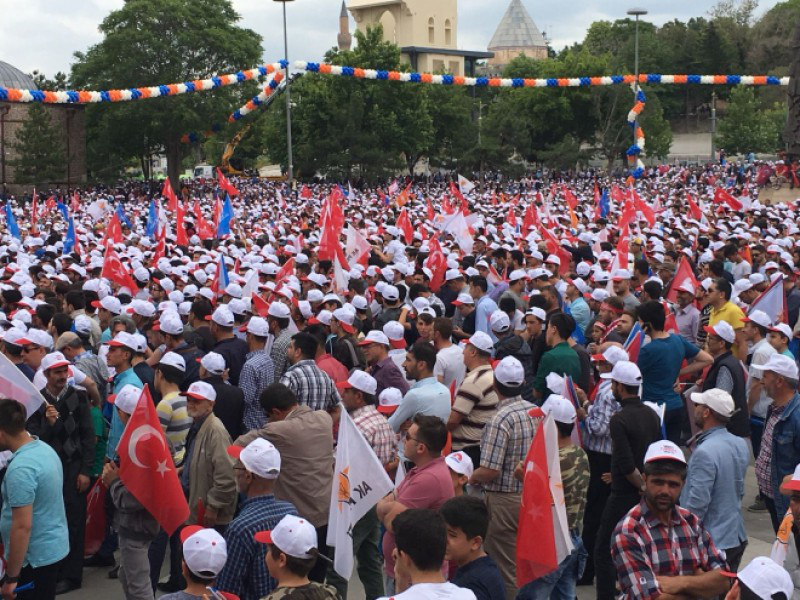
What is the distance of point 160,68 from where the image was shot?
57406 mm

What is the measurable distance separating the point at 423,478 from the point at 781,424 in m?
2.46

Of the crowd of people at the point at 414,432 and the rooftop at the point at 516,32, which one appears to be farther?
the rooftop at the point at 516,32

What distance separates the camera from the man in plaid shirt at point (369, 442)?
6.59m

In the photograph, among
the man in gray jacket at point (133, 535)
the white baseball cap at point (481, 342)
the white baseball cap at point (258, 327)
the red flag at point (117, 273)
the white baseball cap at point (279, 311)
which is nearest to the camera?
the man in gray jacket at point (133, 535)

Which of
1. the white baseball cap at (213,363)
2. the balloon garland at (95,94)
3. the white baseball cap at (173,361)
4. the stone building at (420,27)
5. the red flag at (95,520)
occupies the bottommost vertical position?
the red flag at (95,520)

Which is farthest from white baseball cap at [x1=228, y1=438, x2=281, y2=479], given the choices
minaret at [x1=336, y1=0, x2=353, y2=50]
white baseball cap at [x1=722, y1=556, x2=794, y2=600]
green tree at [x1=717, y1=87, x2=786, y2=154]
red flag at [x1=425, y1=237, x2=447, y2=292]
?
minaret at [x1=336, y1=0, x2=353, y2=50]

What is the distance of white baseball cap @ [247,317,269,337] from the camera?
830 centimetres

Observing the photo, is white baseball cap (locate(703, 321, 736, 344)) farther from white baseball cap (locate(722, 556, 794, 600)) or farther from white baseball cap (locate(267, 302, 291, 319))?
white baseball cap (locate(722, 556, 794, 600))

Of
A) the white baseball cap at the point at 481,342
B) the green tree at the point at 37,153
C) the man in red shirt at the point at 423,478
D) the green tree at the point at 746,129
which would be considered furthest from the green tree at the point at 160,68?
the man in red shirt at the point at 423,478

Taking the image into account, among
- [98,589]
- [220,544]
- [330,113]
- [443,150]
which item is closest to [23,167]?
[330,113]

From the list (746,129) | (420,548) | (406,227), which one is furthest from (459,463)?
(746,129)

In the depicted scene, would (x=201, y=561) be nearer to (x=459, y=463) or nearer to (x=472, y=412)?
(x=459, y=463)

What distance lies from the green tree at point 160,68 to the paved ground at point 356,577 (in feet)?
160

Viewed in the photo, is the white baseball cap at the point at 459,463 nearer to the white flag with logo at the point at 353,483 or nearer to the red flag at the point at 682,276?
the white flag with logo at the point at 353,483
